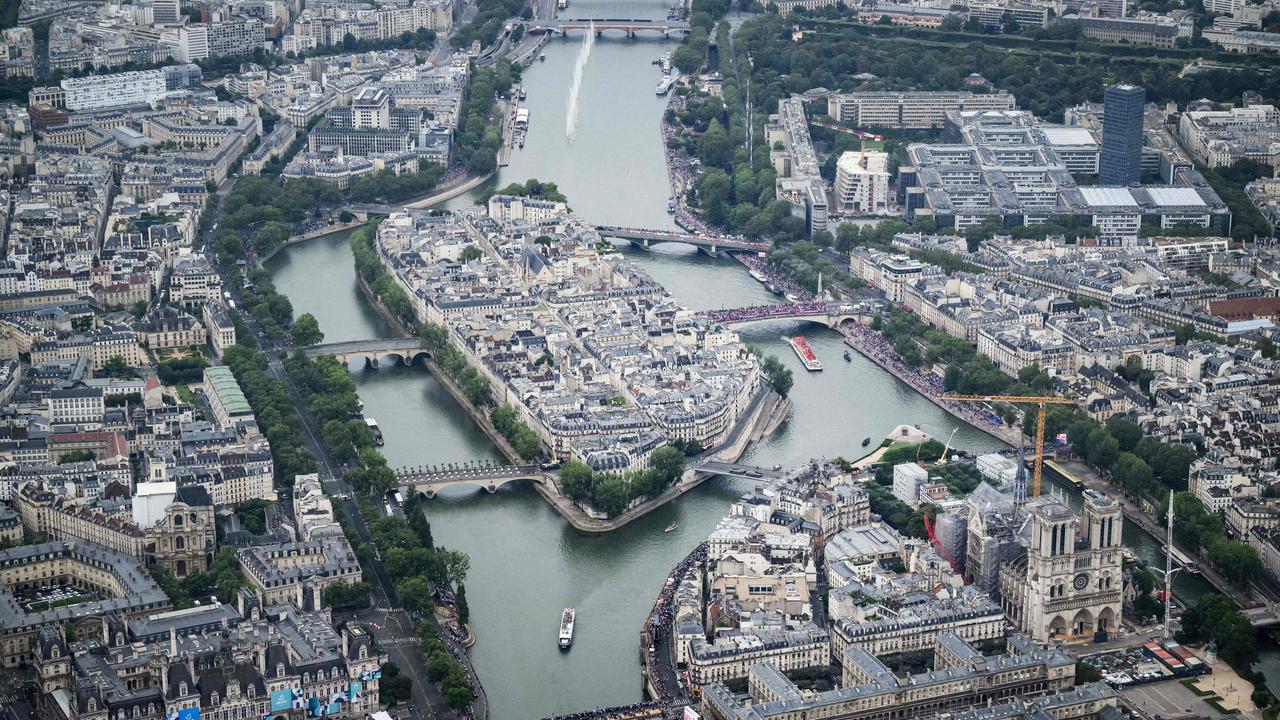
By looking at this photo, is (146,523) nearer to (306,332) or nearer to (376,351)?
(306,332)

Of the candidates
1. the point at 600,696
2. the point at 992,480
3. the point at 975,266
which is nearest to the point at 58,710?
the point at 600,696

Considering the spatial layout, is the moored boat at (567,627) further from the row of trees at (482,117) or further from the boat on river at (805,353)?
the row of trees at (482,117)

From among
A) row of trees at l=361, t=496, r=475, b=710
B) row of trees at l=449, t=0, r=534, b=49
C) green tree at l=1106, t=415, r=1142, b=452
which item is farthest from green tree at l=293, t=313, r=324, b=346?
row of trees at l=449, t=0, r=534, b=49

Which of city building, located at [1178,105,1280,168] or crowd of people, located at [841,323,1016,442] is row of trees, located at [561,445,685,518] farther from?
city building, located at [1178,105,1280,168]

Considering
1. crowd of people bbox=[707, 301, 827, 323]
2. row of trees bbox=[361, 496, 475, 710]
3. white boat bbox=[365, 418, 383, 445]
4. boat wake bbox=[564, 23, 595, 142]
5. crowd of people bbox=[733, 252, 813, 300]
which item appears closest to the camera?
row of trees bbox=[361, 496, 475, 710]

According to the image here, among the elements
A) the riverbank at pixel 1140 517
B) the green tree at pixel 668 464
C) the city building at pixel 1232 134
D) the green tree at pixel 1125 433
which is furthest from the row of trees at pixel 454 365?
the city building at pixel 1232 134

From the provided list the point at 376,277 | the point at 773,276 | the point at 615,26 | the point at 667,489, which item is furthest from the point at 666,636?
the point at 615,26

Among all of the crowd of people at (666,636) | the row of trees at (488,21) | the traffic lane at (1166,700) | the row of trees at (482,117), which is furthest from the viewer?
the row of trees at (488,21)
